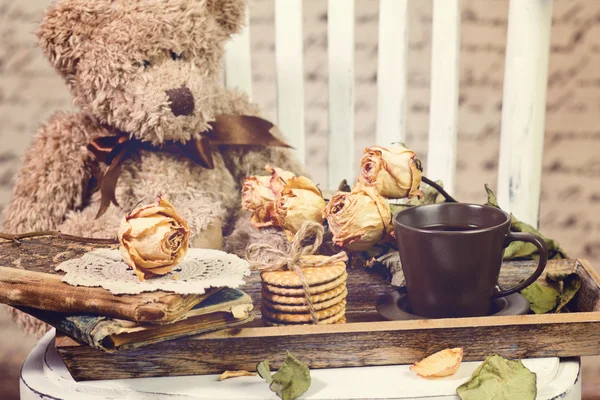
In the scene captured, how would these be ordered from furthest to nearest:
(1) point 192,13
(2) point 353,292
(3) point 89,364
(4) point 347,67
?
(4) point 347,67
(1) point 192,13
(2) point 353,292
(3) point 89,364

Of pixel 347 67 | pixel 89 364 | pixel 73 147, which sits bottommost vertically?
pixel 89 364

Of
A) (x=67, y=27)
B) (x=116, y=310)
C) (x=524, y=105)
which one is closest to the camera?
(x=116, y=310)

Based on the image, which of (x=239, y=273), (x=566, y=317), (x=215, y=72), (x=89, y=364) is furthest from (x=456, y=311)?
(x=215, y=72)

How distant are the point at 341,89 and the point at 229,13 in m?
0.22

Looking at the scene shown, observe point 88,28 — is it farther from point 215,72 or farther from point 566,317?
point 566,317

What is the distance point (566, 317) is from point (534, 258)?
159 mm

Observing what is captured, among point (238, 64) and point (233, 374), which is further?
point (238, 64)

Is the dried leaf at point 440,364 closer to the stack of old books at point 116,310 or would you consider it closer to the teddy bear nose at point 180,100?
the stack of old books at point 116,310

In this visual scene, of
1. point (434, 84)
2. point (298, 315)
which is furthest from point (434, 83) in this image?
point (298, 315)

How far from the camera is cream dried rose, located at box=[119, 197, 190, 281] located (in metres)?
0.53

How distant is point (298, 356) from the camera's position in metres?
0.54

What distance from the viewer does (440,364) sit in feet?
1.74

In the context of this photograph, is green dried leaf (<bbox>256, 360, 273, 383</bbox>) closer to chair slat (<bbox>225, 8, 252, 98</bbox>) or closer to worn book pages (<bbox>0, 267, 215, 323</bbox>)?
worn book pages (<bbox>0, 267, 215, 323</bbox>)

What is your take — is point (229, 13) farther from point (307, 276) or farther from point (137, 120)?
point (307, 276)
